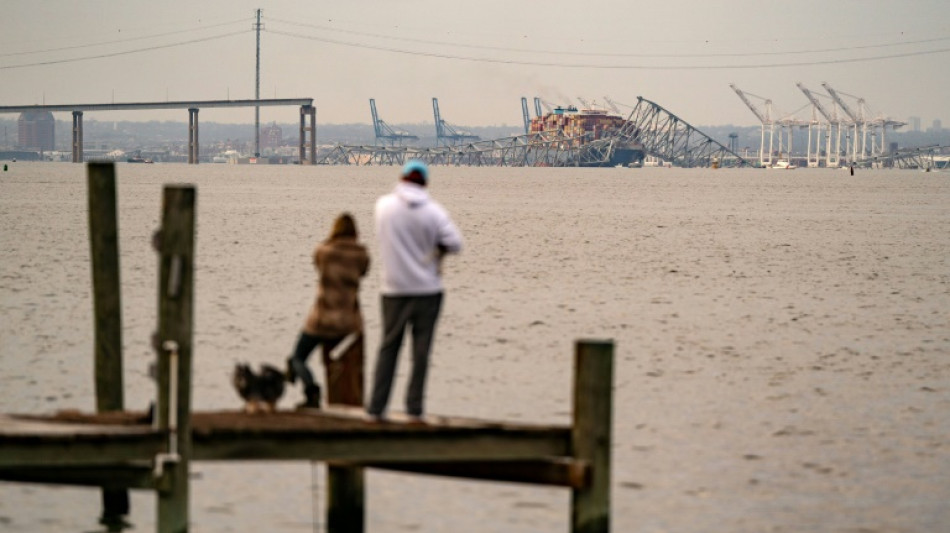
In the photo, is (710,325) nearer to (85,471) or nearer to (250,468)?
(250,468)

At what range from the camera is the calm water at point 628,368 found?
1255 cm

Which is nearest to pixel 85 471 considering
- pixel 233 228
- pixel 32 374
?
pixel 32 374

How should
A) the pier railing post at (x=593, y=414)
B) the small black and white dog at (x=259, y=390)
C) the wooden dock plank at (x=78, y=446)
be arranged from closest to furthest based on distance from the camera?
the wooden dock plank at (x=78, y=446) → the pier railing post at (x=593, y=414) → the small black and white dog at (x=259, y=390)

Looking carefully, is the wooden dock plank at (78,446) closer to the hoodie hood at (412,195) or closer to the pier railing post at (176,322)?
the pier railing post at (176,322)

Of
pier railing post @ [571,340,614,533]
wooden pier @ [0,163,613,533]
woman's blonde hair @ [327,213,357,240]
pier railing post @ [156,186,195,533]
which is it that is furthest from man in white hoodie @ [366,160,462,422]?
pier railing post @ [156,186,195,533]

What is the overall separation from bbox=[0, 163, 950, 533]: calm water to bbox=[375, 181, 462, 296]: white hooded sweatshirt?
2699mm

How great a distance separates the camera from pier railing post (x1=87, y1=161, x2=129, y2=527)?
1192 centimetres

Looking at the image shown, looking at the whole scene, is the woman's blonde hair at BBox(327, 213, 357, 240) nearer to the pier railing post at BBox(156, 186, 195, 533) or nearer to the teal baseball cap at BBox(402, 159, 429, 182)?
the teal baseball cap at BBox(402, 159, 429, 182)

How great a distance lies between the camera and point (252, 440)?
9.24 m

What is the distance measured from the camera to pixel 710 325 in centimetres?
2573

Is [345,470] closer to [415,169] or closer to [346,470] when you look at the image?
[346,470]

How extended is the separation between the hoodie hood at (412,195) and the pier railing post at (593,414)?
126cm

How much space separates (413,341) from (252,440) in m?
1.32

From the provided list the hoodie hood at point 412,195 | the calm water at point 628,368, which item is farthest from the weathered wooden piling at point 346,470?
the hoodie hood at point 412,195
